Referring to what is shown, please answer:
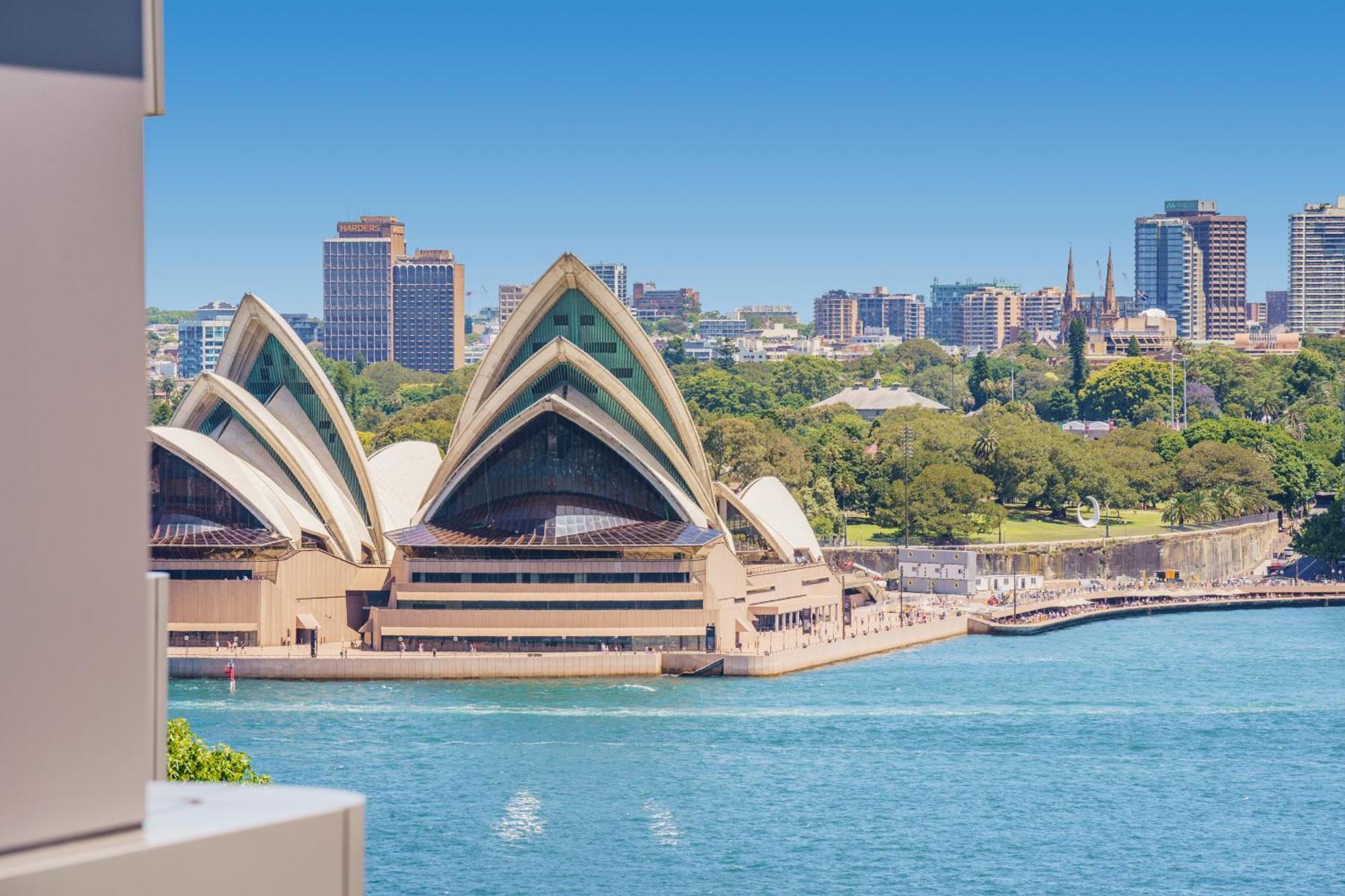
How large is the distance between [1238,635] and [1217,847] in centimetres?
3456

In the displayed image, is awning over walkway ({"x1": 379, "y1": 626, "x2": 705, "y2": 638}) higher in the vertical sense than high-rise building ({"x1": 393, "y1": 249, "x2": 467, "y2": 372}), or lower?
lower

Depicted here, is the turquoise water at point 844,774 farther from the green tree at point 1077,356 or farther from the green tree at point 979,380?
the green tree at point 979,380

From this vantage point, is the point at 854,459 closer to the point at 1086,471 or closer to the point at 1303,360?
the point at 1086,471

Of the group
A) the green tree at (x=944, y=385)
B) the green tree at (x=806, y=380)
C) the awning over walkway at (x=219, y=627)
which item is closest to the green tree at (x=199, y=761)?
the awning over walkway at (x=219, y=627)

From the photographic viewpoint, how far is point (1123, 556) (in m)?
82.8

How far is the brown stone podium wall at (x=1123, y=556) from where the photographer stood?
76.8 meters

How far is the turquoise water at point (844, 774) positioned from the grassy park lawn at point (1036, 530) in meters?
21.2

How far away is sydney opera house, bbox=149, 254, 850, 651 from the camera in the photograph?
5428 centimetres

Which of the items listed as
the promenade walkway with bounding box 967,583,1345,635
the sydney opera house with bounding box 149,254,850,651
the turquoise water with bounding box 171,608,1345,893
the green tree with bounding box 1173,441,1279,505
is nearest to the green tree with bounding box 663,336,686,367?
the green tree with bounding box 1173,441,1279,505

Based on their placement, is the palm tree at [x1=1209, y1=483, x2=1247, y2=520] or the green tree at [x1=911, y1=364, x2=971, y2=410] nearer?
the palm tree at [x1=1209, y1=483, x2=1247, y2=520]

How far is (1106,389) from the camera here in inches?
5192

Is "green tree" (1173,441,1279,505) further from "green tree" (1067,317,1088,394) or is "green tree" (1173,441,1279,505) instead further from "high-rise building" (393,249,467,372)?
"high-rise building" (393,249,467,372)

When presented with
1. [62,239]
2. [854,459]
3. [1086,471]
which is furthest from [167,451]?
[62,239]

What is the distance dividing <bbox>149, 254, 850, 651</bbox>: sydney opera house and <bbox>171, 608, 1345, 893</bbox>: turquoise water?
2.44m
